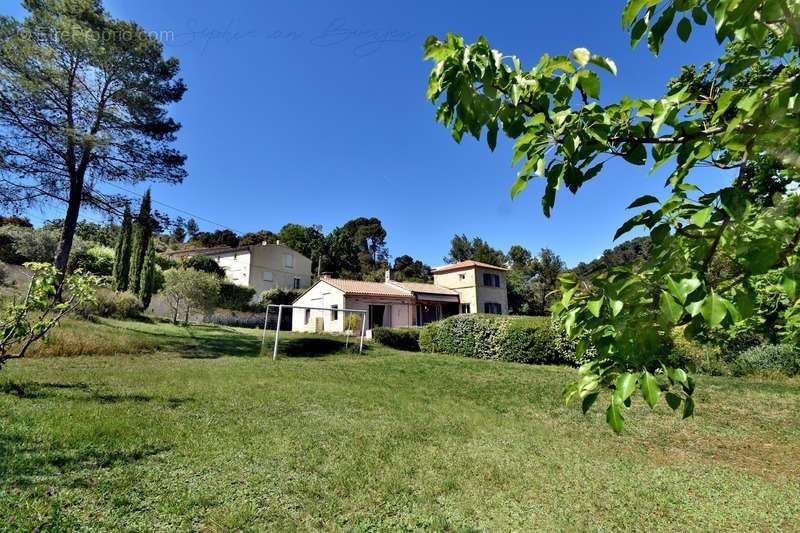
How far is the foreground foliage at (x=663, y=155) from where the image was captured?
110cm

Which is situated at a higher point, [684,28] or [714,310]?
[684,28]

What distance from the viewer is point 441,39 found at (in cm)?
167

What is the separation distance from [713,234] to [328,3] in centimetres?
974

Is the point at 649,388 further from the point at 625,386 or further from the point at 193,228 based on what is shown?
the point at 193,228

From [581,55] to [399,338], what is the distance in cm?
2305

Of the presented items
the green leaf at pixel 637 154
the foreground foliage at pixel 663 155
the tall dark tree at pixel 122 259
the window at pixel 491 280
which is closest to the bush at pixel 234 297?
the tall dark tree at pixel 122 259

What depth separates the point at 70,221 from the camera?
1781cm

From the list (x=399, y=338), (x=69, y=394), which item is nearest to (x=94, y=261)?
(x=399, y=338)

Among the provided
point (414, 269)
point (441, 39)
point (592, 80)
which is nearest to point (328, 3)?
point (441, 39)

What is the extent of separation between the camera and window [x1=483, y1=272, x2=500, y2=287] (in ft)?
122

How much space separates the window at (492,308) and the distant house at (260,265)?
23.1 metres

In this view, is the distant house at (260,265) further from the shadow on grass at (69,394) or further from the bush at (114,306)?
the shadow on grass at (69,394)

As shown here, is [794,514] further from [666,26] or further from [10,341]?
[10,341]

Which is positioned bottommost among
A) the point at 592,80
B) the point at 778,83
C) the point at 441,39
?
the point at 778,83
